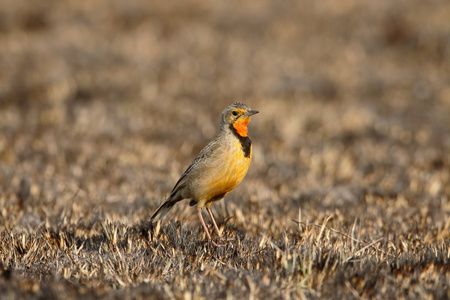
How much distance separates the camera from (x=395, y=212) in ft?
19.8

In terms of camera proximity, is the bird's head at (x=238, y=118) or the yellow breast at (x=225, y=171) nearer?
the yellow breast at (x=225, y=171)

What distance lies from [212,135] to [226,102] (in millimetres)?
1868

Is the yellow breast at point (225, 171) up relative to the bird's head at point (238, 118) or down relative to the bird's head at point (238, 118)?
down

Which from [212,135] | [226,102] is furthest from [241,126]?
[226,102]

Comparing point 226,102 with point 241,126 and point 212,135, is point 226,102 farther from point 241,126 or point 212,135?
point 241,126

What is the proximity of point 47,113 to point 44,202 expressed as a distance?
477 cm

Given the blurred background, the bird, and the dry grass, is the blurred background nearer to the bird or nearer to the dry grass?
the dry grass

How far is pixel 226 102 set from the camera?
11.7 metres

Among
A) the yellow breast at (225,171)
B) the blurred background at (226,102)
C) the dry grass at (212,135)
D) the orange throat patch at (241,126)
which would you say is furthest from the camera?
the blurred background at (226,102)

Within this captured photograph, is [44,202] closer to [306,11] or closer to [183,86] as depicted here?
[183,86]

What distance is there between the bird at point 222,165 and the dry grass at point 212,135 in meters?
0.33

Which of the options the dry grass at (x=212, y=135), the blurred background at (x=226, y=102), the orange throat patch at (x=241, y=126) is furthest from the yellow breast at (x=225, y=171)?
the blurred background at (x=226, y=102)

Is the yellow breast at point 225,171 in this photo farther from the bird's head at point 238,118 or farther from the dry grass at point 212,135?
the dry grass at point 212,135

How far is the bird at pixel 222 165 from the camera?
4.44 meters
